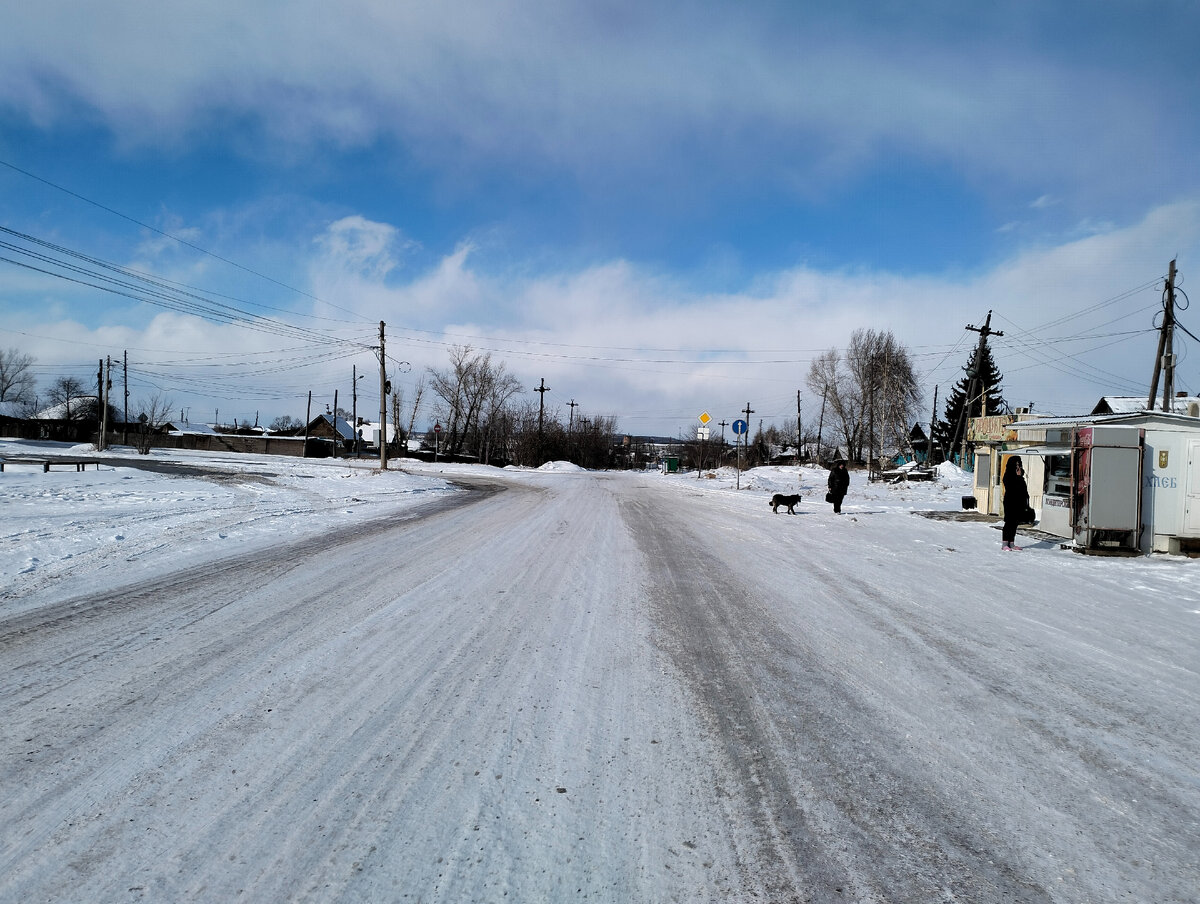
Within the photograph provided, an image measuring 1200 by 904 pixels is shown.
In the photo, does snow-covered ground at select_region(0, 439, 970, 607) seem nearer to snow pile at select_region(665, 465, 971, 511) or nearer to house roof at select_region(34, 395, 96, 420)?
snow pile at select_region(665, 465, 971, 511)

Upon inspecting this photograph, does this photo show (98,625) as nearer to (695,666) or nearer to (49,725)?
(49,725)

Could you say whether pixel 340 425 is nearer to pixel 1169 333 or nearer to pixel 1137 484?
pixel 1169 333

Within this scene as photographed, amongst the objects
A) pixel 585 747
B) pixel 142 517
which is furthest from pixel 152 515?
pixel 585 747

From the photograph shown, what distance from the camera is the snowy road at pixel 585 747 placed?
7.36 ft

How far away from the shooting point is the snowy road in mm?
2244

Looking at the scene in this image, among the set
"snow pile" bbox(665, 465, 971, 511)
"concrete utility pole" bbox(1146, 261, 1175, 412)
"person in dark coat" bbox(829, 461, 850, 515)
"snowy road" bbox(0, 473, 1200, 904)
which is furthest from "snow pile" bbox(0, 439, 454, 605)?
"concrete utility pole" bbox(1146, 261, 1175, 412)

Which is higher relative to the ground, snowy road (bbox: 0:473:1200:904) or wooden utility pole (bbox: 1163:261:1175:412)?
wooden utility pole (bbox: 1163:261:1175:412)

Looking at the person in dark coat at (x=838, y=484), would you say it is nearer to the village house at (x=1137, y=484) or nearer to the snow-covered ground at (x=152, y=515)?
the snow-covered ground at (x=152, y=515)

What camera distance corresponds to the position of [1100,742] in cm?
345

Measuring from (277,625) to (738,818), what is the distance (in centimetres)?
407

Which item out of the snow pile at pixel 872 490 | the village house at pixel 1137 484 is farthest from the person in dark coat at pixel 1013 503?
the snow pile at pixel 872 490

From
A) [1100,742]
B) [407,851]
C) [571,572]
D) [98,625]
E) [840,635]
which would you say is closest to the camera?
[407,851]

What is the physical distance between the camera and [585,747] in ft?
10.3

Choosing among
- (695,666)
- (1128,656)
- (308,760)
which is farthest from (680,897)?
(1128,656)
